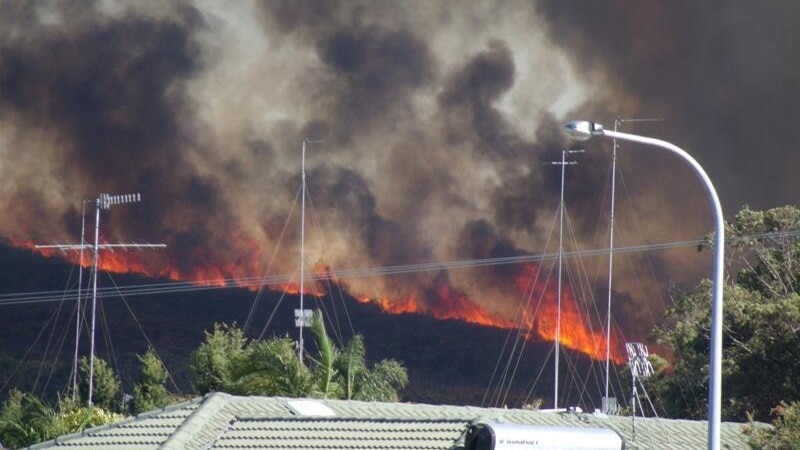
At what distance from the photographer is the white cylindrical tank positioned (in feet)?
82.5

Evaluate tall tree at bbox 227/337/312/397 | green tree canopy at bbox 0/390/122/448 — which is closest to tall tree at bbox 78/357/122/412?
green tree canopy at bbox 0/390/122/448

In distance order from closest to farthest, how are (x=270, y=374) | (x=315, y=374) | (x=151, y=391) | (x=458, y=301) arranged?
(x=270, y=374) → (x=315, y=374) → (x=151, y=391) → (x=458, y=301)

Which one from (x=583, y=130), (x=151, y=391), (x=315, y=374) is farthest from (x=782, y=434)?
(x=151, y=391)

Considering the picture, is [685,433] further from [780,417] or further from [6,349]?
[6,349]

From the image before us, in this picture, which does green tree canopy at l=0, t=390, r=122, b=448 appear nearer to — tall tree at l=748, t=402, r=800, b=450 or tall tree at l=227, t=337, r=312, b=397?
tall tree at l=227, t=337, r=312, b=397

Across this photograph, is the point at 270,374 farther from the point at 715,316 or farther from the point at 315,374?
the point at 715,316

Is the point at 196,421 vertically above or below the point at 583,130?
below

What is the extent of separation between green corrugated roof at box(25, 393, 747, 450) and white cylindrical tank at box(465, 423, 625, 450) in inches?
111

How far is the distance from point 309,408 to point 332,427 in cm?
248

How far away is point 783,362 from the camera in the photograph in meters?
49.6

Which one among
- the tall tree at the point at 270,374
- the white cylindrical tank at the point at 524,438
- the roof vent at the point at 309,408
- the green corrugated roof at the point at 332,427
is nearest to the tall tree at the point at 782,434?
the green corrugated roof at the point at 332,427

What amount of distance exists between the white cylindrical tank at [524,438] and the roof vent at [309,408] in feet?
21.8

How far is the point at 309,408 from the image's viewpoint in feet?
107

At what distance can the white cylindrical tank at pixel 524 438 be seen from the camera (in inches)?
990
